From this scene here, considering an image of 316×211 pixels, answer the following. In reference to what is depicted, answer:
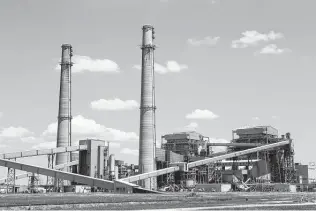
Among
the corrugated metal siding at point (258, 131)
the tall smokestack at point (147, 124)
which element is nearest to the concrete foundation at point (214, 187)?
the tall smokestack at point (147, 124)

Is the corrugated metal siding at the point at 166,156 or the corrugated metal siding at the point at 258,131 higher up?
the corrugated metal siding at the point at 258,131

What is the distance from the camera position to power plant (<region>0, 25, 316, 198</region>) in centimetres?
7650

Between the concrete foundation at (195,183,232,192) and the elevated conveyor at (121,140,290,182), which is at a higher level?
the elevated conveyor at (121,140,290,182)

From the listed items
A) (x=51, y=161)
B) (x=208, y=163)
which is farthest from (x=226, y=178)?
(x=51, y=161)

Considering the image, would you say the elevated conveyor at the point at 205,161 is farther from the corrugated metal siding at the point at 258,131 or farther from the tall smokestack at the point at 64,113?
the tall smokestack at the point at 64,113

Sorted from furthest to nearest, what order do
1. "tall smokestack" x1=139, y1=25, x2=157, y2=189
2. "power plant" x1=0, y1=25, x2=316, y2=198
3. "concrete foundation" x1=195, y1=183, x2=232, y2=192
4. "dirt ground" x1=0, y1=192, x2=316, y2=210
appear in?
"concrete foundation" x1=195, y1=183, x2=232, y2=192 → "tall smokestack" x1=139, y1=25, x2=157, y2=189 → "power plant" x1=0, y1=25, x2=316, y2=198 → "dirt ground" x1=0, y1=192, x2=316, y2=210

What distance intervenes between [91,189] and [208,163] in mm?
26595

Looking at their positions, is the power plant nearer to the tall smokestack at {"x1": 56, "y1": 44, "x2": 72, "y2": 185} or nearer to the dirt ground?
the tall smokestack at {"x1": 56, "y1": 44, "x2": 72, "y2": 185}

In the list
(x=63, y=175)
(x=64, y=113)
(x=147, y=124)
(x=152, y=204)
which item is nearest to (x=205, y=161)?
(x=147, y=124)

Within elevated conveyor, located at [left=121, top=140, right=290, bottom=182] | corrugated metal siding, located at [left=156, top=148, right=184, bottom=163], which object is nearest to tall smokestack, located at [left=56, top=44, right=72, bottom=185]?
corrugated metal siding, located at [left=156, top=148, right=184, bottom=163]

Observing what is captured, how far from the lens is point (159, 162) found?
286ft

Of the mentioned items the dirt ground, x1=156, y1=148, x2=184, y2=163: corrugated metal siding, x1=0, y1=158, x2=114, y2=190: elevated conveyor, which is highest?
x1=156, y1=148, x2=184, y2=163: corrugated metal siding

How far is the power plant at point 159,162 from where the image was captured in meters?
76.5

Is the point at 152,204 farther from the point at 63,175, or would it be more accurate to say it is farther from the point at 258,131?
the point at 258,131
